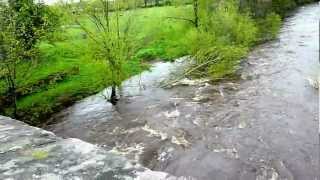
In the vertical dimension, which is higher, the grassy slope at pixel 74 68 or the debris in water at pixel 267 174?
the grassy slope at pixel 74 68

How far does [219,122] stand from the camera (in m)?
17.9

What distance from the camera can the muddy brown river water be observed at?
1394 centimetres

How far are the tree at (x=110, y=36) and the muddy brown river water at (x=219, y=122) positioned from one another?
1.71 meters

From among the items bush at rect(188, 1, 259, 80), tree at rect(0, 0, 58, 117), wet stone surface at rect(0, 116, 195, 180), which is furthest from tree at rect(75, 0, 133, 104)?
wet stone surface at rect(0, 116, 195, 180)

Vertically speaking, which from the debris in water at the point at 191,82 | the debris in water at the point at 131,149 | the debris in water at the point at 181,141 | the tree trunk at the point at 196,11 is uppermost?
the tree trunk at the point at 196,11

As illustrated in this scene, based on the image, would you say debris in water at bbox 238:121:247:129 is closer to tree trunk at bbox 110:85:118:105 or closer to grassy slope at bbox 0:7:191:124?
tree trunk at bbox 110:85:118:105

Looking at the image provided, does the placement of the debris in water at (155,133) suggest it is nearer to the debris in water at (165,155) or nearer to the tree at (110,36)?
the debris in water at (165,155)

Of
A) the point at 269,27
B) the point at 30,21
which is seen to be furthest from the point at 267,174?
the point at 269,27

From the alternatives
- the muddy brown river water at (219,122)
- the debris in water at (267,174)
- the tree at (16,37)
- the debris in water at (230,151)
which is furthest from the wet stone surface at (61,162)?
the tree at (16,37)

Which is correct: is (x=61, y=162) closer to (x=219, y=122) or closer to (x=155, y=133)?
(x=155, y=133)

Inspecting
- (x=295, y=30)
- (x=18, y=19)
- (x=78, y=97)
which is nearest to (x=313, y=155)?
(x=78, y=97)

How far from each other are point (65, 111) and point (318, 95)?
41.6 feet

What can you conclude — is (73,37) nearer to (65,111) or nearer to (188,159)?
(65,111)

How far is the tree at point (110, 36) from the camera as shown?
2266cm
